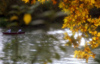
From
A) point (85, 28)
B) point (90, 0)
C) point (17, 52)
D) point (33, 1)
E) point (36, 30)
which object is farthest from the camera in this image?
point (85, 28)

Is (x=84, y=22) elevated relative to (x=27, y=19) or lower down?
→ elevated

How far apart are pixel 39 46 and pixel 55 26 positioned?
0.15 m

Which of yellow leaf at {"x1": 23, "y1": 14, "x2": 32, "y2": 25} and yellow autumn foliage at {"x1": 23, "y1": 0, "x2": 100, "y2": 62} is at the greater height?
yellow autumn foliage at {"x1": 23, "y1": 0, "x2": 100, "y2": 62}

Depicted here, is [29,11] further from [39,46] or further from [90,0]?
[90,0]

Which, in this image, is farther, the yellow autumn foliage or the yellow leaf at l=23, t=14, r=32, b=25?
the yellow autumn foliage

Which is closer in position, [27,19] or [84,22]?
[27,19]

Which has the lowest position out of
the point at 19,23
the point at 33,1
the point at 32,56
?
the point at 32,56

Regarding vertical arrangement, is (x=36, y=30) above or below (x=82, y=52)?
below

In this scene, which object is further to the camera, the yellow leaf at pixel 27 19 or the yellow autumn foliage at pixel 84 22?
the yellow autumn foliage at pixel 84 22

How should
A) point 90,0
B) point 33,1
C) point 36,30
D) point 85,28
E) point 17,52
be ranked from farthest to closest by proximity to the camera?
point 85,28, point 90,0, point 17,52, point 33,1, point 36,30

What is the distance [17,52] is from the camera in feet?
3.82

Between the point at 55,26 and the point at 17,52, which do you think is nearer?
the point at 55,26

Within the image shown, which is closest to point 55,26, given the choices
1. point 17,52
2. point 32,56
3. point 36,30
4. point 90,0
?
point 36,30

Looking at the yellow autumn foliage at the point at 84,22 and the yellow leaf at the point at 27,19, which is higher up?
the yellow autumn foliage at the point at 84,22
